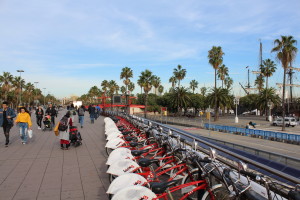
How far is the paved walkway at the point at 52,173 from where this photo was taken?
4820mm

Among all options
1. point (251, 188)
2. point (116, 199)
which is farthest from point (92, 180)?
point (251, 188)

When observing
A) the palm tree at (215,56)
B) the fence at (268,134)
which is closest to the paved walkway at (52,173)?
the fence at (268,134)

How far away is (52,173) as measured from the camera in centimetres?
611

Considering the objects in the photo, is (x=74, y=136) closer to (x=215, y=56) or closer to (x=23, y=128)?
(x=23, y=128)

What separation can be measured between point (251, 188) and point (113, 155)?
277 centimetres

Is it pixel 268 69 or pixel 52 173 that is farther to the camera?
pixel 268 69

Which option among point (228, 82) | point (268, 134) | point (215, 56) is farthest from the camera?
point (228, 82)

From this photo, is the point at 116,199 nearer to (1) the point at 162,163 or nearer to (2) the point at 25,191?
(1) the point at 162,163

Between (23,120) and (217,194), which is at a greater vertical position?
(23,120)

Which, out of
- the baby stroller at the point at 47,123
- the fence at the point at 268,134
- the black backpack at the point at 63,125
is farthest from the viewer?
the fence at the point at 268,134

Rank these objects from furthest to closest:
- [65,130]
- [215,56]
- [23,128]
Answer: [215,56] → [23,128] → [65,130]

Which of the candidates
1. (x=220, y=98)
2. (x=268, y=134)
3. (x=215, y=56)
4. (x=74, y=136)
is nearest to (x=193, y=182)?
(x=74, y=136)

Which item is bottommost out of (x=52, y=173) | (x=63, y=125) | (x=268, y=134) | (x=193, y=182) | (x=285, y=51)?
(x=268, y=134)

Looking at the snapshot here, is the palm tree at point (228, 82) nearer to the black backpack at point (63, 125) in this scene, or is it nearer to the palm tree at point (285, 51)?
the palm tree at point (285, 51)
